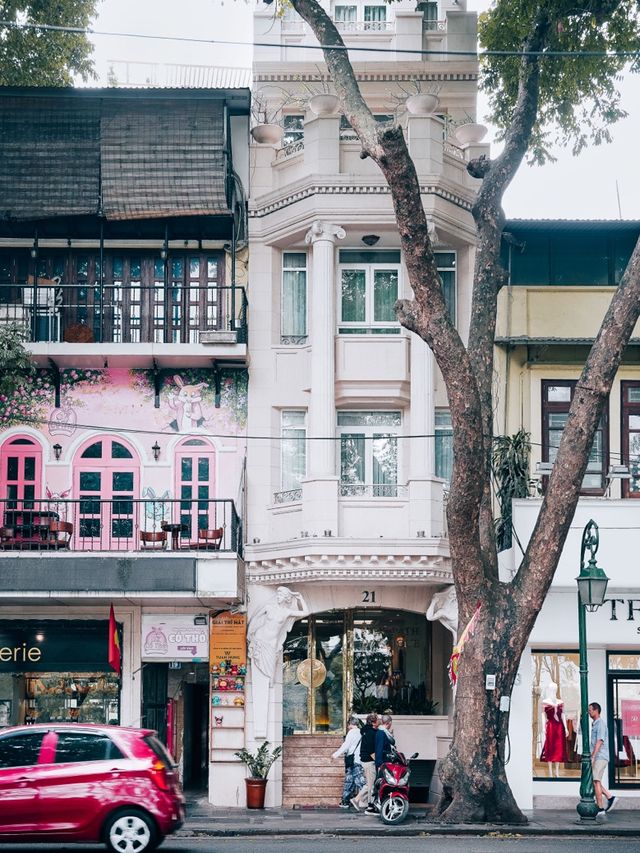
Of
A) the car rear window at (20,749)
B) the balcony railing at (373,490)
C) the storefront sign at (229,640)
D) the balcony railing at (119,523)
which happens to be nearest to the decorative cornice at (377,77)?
the balcony railing at (373,490)

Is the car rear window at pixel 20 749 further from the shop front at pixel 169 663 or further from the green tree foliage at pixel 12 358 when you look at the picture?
the green tree foliage at pixel 12 358

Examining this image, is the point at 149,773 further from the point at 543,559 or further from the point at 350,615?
the point at 350,615

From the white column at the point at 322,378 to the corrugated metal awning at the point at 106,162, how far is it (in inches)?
84.1

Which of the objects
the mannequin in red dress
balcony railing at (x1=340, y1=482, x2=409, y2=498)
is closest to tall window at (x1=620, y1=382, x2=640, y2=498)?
the mannequin in red dress

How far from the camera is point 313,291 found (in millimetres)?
26969

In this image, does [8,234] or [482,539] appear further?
[8,234]

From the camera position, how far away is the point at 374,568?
1009 inches

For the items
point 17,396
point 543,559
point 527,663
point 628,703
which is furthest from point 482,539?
point 17,396

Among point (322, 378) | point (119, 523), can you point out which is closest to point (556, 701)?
point (322, 378)

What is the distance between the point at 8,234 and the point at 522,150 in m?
10.3

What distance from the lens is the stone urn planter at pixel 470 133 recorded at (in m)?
27.7

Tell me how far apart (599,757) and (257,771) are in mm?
5982

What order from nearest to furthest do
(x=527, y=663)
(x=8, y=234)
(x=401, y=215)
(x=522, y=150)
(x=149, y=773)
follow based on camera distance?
(x=149, y=773) → (x=401, y=215) → (x=522, y=150) → (x=527, y=663) → (x=8, y=234)

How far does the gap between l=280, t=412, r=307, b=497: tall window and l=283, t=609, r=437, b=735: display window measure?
110 inches
